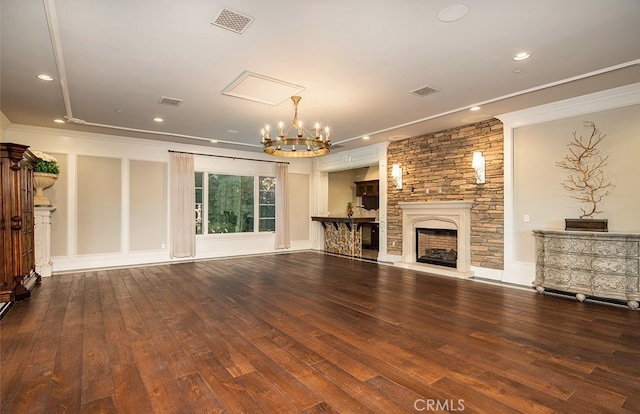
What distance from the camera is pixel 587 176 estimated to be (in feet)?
15.6

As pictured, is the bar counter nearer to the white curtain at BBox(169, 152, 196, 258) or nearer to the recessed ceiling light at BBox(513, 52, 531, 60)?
the white curtain at BBox(169, 152, 196, 258)

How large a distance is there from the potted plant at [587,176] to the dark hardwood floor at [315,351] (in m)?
1.18

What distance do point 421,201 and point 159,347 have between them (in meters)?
5.75

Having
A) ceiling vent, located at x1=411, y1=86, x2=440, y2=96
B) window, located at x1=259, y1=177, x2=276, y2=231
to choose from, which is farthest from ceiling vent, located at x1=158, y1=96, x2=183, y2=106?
window, located at x1=259, y1=177, x2=276, y2=231

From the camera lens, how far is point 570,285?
450 centimetres

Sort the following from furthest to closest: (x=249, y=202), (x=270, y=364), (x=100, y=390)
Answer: (x=249, y=202), (x=270, y=364), (x=100, y=390)

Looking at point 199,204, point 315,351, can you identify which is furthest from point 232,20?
point 199,204

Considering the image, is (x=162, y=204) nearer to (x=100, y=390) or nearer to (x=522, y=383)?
(x=100, y=390)

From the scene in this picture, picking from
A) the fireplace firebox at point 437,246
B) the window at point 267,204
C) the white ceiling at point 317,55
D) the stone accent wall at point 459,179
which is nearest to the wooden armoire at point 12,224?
the white ceiling at point 317,55

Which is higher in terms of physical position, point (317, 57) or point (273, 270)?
point (317, 57)

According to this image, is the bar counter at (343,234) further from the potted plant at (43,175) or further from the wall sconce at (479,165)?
the potted plant at (43,175)

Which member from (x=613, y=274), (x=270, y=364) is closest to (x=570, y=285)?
(x=613, y=274)

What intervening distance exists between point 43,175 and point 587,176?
9471 mm

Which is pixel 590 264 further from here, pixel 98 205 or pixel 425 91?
pixel 98 205
